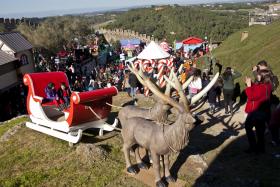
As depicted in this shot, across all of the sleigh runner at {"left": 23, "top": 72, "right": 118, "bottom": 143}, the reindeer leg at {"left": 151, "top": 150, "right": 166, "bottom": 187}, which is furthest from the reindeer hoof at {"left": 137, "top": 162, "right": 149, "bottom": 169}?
the sleigh runner at {"left": 23, "top": 72, "right": 118, "bottom": 143}

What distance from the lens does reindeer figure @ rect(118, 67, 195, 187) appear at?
19.0 ft

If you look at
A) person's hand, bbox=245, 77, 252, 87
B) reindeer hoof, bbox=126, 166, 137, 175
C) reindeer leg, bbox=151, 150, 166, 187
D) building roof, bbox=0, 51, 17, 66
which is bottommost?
reindeer hoof, bbox=126, 166, 137, 175

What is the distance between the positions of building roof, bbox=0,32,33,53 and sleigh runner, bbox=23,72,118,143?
11.1m

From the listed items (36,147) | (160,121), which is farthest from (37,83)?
(160,121)

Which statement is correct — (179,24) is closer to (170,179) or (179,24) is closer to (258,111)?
(258,111)

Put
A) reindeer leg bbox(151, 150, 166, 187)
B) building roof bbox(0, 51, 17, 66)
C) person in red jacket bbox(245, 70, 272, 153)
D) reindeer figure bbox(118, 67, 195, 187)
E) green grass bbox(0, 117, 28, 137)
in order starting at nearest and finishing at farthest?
reindeer figure bbox(118, 67, 195, 187) < reindeer leg bbox(151, 150, 166, 187) < person in red jacket bbox(245, 70, 272, 153) < green grass bbox(0, 117, 28, 137) < building roof bbox(0, 51, 17, 66)

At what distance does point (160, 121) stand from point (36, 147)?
3.92m

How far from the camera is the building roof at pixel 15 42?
66.7 ft

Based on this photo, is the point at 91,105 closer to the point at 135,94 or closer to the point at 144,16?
the point at 135,94

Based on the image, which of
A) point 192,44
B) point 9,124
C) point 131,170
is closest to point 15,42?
point 9,124

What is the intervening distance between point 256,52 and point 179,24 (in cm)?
6465

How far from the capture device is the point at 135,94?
14.5 m

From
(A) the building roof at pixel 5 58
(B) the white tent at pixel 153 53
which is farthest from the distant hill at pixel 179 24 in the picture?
(A) the building roof at pixel 5 58

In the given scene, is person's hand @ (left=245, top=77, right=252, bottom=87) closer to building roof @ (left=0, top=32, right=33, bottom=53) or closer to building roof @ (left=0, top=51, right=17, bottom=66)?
building roof @ (left=0, top=51, right=17, bottom=66)
